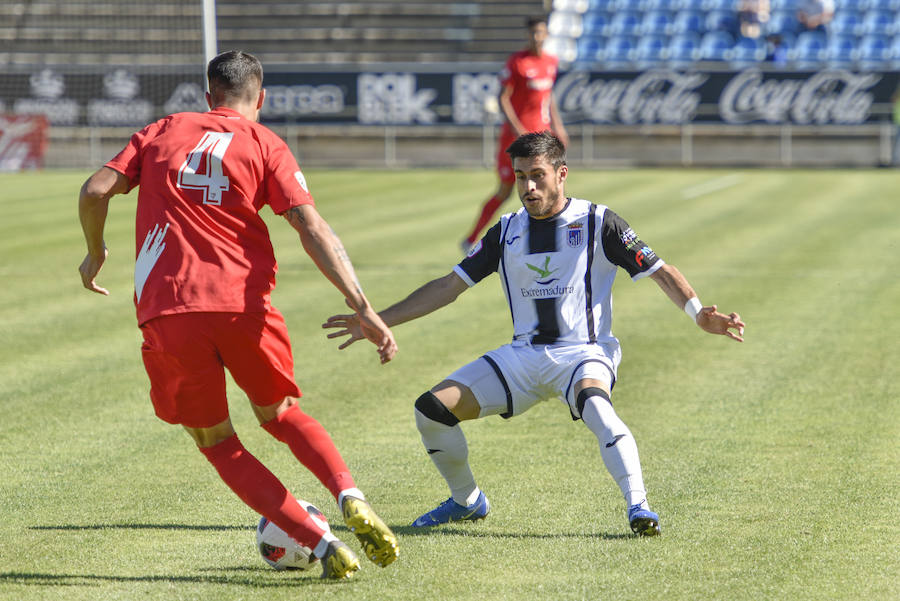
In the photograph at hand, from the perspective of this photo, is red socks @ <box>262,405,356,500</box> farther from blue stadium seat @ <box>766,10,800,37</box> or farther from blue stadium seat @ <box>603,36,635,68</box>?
blue stadium seat @ <box>766,10,800,37</box>

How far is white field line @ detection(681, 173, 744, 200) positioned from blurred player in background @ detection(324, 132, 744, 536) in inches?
626

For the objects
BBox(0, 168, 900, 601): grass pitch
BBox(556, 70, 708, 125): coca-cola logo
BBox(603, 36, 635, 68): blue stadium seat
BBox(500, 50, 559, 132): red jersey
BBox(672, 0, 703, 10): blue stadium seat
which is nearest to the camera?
BBox(0, 168, 900, 601): grass pitch

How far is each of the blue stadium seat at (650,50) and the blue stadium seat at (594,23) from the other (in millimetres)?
1124

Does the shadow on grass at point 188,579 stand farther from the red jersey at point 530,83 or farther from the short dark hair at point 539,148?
the red jersey at point 530,83

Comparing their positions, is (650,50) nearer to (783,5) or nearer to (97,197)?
(783,5)

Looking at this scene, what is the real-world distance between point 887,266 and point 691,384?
20.7ft

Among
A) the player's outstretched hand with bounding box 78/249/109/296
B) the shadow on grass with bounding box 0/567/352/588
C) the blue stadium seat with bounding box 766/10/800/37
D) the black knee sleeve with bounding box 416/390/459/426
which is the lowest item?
the shadow on grass with bounding box 0/567/352/588

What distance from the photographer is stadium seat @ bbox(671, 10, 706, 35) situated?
33594mm

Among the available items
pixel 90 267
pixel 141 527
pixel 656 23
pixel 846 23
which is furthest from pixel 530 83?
pixel 846 23

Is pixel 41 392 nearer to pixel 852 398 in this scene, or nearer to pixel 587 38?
pixel 852 398

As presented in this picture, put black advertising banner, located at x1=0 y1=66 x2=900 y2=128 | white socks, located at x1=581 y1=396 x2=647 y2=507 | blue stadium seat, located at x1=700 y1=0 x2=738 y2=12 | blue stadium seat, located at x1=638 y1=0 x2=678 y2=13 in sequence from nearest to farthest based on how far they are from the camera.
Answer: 1. white socks, located at x1=581 y1=396 x2=647 y2=507
2. black advertising banner, located at x1=0 y1=66 x2=900 y2=128
3. blue stadium seat, located at x1=700 y1=0 x2=738 y2=12
4. blue stadium seat, located at x1=638 y1=0 x2=678 y2=13

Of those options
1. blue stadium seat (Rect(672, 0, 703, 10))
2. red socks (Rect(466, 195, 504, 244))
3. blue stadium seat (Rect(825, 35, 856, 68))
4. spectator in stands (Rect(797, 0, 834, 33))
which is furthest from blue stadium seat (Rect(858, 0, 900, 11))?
red socks (Rect(466, 195, 504, 244))

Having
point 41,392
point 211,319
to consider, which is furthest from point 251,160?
point 41,392

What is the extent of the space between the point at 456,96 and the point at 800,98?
7.69m
